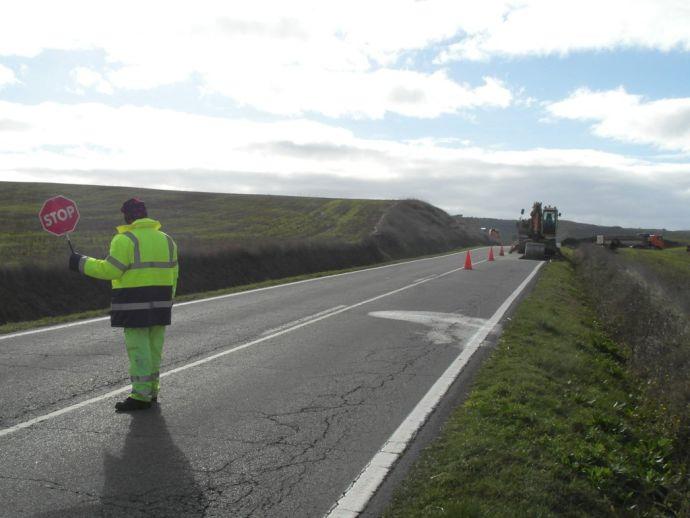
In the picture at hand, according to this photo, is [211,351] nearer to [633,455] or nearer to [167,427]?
[167,427]

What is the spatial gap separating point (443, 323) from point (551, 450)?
7298 mm

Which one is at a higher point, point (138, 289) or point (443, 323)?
point (138, 289)

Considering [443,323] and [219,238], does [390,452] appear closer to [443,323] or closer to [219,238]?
[443,323]

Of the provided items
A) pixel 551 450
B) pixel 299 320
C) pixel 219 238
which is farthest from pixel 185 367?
pixel 219 238

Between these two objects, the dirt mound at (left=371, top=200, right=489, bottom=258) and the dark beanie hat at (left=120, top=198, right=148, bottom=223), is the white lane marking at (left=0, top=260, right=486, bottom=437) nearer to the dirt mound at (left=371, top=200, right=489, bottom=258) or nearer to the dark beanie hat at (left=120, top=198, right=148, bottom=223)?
the dark beanie hat at (left=120, top=198, right=148, bottom=223)

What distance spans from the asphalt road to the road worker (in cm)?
33

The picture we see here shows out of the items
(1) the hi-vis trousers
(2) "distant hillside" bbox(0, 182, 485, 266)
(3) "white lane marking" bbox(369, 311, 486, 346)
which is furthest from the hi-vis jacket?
(2) "distant hillside" bbox(0, 182, 485, 266)

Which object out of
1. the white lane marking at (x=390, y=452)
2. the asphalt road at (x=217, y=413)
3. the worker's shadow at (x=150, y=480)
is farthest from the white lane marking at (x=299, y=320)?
the worker's shadow at (x=150, y=480)

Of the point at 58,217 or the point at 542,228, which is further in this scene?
the point at 542,228

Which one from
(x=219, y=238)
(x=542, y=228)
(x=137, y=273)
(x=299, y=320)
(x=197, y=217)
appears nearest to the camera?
(x=137, y=273)

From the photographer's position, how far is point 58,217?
754 centimetres

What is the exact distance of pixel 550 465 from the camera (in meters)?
5.00

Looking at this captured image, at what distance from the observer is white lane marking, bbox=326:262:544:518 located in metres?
4.39

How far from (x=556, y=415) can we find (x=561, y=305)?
10046mm
